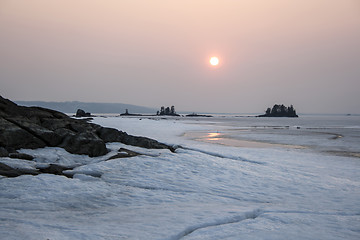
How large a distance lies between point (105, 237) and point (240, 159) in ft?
37.8

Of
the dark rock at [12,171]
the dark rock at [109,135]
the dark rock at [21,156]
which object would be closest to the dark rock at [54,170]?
the dark rock at [12,171]

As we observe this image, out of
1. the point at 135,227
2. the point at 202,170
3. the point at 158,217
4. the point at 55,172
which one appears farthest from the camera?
the point at 202,170

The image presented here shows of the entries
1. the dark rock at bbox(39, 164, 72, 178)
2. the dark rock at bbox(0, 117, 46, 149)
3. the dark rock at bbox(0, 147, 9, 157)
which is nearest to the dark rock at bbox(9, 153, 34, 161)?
the dark rock at bbox(0, 147, 9, 157)

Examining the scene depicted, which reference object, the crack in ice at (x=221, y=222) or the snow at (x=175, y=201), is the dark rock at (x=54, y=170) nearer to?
the snow at (x=175, y=201)

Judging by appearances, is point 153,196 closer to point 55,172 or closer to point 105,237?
point 105,237

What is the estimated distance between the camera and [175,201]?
7414 millimetres

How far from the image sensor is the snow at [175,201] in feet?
17.3

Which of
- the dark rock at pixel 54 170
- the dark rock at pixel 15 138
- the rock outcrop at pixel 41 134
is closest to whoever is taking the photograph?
the dark rock at pixel 54 170

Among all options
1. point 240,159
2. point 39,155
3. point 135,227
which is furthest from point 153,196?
point 240,159

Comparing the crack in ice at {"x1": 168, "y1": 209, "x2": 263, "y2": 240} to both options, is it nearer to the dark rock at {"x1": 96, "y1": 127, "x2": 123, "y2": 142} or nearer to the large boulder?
the large boulder

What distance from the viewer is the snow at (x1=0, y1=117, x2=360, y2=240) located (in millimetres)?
5258

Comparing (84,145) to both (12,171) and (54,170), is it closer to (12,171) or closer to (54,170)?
(54,170)

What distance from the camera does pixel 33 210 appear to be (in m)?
6.26

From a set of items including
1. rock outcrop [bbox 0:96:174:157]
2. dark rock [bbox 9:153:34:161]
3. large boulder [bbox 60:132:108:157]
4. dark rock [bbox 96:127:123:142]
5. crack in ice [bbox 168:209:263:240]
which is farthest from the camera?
dark rock [bbox 96:127:123:142]
